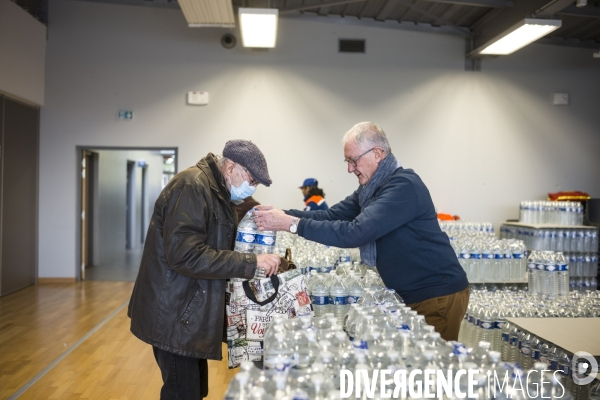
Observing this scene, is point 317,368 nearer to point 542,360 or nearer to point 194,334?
point 194,334

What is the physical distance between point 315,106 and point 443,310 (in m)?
6.72

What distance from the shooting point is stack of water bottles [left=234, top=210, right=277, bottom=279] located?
2443 millimetres

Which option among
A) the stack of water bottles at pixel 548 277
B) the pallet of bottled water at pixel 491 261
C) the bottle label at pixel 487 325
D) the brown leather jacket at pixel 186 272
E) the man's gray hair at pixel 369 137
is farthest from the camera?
the pallet of bottled water at pixel 491 261

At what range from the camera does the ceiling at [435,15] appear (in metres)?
7.68

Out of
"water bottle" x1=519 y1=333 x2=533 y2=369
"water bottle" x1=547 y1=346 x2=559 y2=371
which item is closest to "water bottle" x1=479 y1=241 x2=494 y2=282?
"water bottle" x1=519 y1=333 x2=533 y2=369

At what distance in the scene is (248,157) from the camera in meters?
2.34

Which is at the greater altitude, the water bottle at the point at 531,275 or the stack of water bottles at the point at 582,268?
the water bottle at the point at 531,275

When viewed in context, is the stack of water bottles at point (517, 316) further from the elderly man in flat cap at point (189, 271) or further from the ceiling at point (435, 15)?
the ceiling at point (435, 15)

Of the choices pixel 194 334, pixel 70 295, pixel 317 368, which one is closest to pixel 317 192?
pixel 70 295

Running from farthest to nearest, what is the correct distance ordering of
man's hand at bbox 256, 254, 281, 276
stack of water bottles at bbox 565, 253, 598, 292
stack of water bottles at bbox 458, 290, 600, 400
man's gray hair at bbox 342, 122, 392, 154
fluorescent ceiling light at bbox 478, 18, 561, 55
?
stack of water bottles at bbox 565, 253, 598, 292, fluorescent ceiling light at bbox 478, 18, 561, 55, stack of water bottles at bbox 458, 290, 600, 400, man's gray hair at bbox 342, 122, 392, 154, man's hand at bbox 256, 254, 281, 276

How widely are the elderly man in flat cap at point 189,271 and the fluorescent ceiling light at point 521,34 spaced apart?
5.73m

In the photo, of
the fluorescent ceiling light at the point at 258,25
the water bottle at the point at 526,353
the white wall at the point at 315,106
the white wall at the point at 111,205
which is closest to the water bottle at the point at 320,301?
the water bottle at the point at 526,353

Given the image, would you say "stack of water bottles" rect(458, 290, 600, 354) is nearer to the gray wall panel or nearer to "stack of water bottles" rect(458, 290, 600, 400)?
"stack of water bottles" rect(458, 290, 600, 400)

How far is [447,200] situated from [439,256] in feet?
22.2
